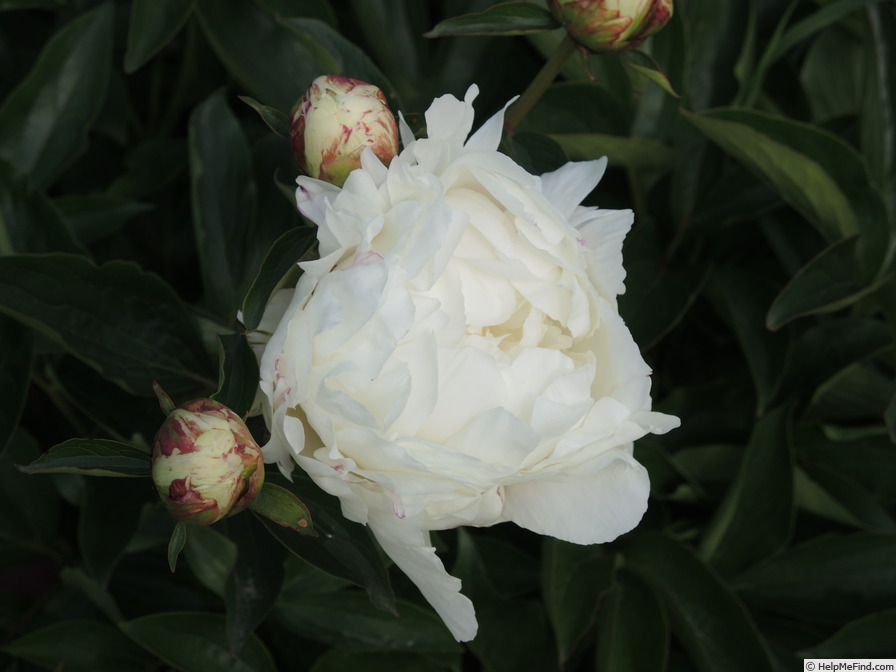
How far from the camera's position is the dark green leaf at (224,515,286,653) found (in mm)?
586

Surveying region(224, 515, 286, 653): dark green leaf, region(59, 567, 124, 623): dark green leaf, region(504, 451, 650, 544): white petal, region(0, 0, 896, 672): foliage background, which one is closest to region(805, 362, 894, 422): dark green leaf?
region(0, 0, 896, 672): foliage background

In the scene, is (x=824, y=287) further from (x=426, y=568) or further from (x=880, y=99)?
(x=426, y=568)

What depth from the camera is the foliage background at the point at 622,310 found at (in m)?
0.69

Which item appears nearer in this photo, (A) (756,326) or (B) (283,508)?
(B) (283,508)

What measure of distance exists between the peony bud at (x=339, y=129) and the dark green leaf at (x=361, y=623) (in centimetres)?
37

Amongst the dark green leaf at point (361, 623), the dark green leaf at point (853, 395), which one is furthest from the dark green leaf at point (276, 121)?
the dark green leaf at point (853, 395)

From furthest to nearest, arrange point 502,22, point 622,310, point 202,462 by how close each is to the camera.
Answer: point 622,310, point 502,22, point 202,462

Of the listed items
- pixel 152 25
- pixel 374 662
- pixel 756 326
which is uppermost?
pixel 152 25

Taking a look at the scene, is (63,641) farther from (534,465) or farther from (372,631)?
(534,465)

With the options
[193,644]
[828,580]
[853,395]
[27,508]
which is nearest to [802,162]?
[853,395]

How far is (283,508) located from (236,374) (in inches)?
3.2

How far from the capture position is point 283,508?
0.48 meters

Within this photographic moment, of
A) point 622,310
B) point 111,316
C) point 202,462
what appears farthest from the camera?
point 622,310

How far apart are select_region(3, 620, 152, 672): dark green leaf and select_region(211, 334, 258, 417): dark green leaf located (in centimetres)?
30
